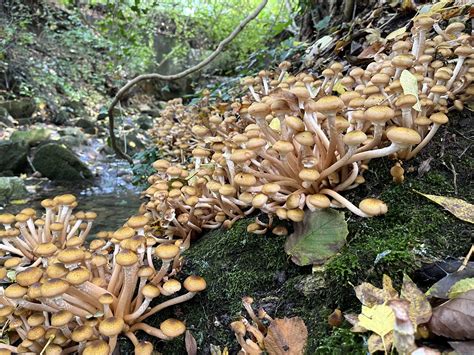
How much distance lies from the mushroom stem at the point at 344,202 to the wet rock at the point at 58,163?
6830 mm

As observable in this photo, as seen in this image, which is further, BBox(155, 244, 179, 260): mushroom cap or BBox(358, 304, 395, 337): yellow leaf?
BBox(155, 244, 179, 260): mushroom cap

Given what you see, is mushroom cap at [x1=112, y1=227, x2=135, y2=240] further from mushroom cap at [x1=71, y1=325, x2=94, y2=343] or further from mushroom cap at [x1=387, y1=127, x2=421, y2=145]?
mushroom cap at [x1=387, y1=127, x2=421, y2=145]

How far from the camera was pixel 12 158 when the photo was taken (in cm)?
773

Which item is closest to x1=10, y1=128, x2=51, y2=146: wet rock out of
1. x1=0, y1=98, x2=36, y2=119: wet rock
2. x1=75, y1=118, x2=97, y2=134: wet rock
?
x1=75, y1=118, x2=97, y2=134: wet rock

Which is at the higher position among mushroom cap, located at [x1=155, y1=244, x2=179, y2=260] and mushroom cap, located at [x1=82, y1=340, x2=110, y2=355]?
mushroom cap, located at [x1=155, y1=244, x2=179, y2=260]

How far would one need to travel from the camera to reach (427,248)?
1606mm

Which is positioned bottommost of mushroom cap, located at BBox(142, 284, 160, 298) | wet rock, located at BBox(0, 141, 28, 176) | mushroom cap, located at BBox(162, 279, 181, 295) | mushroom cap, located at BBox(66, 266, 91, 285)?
mushroom cap, located at BBox(162, 279, 181, 295)

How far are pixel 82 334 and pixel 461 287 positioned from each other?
155 centimetres

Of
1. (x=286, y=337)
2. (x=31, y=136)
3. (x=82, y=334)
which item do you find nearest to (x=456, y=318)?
(x=286, y=337)

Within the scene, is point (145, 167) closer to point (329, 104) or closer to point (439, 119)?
point (329, 104)

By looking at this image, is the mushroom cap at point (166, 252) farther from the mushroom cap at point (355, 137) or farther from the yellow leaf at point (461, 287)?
the yellow leaf at point (461, 287)

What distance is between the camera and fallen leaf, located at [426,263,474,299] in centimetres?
130

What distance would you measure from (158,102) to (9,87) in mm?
5905

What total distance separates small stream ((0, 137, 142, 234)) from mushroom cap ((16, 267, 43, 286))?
2.92m
